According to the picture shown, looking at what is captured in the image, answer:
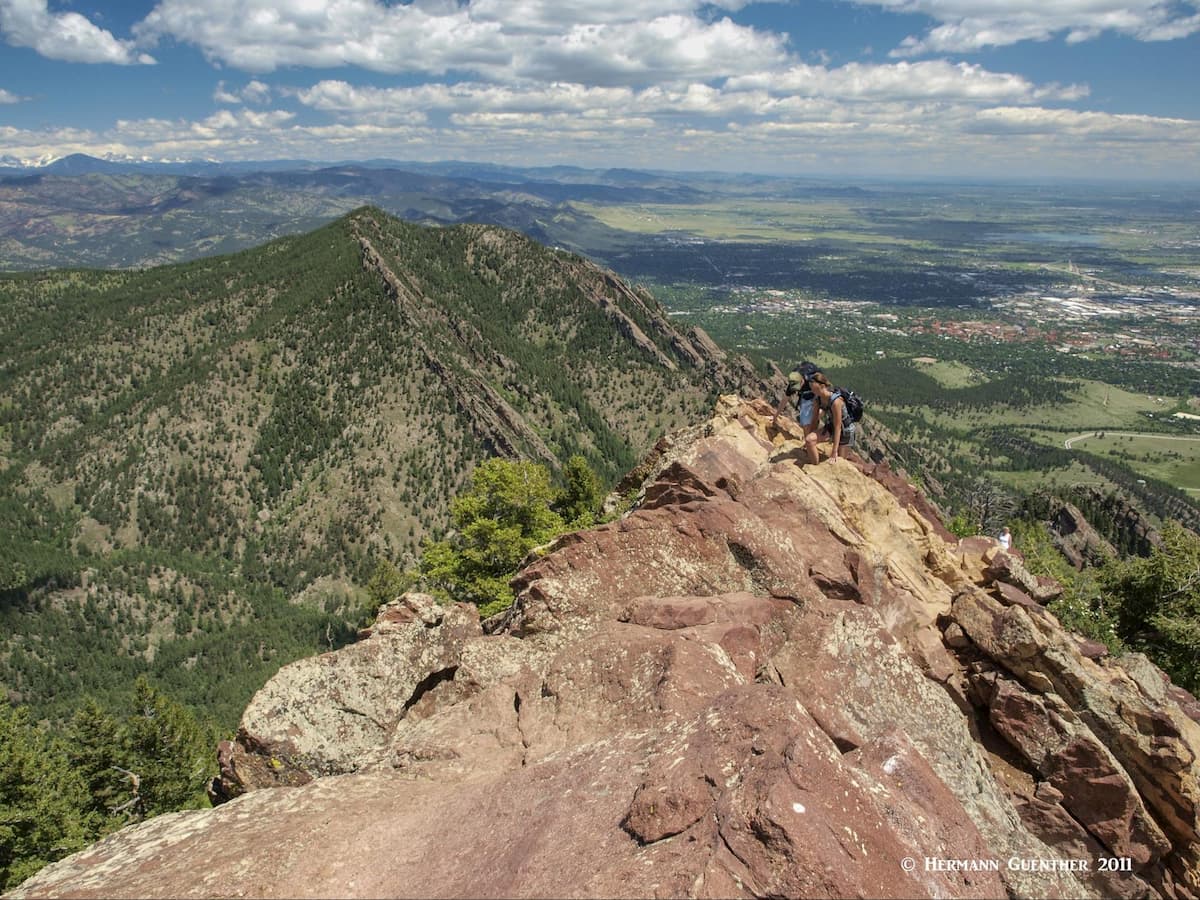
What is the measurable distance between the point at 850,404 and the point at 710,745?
771 inches

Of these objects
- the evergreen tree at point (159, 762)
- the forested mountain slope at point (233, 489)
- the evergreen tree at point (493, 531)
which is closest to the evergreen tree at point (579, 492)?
the evergreen tree at point (493, 531)

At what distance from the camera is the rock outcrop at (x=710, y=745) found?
38.4ft

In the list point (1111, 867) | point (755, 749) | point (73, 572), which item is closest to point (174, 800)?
point (755, 749)

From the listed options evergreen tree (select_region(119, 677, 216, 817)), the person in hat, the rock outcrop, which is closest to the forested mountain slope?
evergreen tree (select_region(119, 677, 216, 817))

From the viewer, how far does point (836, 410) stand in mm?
28875

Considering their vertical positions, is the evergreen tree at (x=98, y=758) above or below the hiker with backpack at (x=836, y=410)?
below

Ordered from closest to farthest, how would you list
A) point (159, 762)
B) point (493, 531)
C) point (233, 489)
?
point (493, 531)
point (159, 762)
point (233, 489)

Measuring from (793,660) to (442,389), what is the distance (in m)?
169

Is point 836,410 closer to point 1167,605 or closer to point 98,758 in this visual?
point 1167,605

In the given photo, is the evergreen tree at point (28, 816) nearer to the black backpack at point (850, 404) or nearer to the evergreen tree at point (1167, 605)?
the black backpack at point (850, 404)

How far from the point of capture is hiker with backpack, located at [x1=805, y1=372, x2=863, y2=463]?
1122 inches

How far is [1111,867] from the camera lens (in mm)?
15414

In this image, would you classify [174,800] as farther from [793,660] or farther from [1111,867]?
[1111,867]

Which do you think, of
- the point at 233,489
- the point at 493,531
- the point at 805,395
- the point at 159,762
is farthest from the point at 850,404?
the point at 233,489
